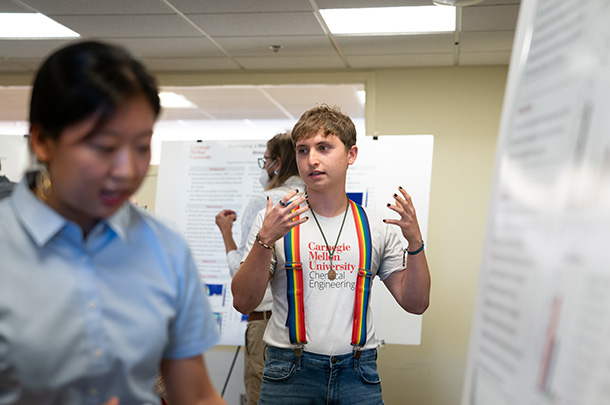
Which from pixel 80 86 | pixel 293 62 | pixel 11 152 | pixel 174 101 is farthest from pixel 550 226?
pixel 174 101

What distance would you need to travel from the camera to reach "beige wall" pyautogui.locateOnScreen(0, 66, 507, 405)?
4742 mm

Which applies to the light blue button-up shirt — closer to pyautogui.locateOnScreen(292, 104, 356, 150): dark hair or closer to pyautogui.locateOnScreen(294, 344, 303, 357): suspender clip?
pyautogui.locateOnScreen(294, 344, 303, 357): suspender clip

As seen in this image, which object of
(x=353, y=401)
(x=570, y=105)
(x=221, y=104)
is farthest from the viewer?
(x=221, y=104)

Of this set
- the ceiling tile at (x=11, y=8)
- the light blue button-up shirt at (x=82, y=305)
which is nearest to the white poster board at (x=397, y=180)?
the ceiling tile at (x=11, y=8)

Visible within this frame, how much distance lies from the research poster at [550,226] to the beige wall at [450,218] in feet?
12.8

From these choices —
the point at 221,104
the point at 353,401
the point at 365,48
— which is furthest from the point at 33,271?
the point at 221,104

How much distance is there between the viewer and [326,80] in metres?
4.96

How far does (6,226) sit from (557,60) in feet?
2.55

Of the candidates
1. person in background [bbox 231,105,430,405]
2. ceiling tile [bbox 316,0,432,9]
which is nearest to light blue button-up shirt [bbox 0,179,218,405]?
person in background [bbox 231,105,430,405]

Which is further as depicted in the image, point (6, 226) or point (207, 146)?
point (207, 146)

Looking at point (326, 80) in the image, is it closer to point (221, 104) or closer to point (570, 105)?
point (221, 104)

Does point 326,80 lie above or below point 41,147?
above

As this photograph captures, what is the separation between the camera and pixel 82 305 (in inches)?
37.3

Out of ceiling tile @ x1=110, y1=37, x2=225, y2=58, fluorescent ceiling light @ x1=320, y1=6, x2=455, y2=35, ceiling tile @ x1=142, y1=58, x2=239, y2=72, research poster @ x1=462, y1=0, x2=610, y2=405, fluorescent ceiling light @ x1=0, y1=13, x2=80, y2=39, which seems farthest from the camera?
ceiling tile @ x1=142, y1=58, x2=239, y2=72
